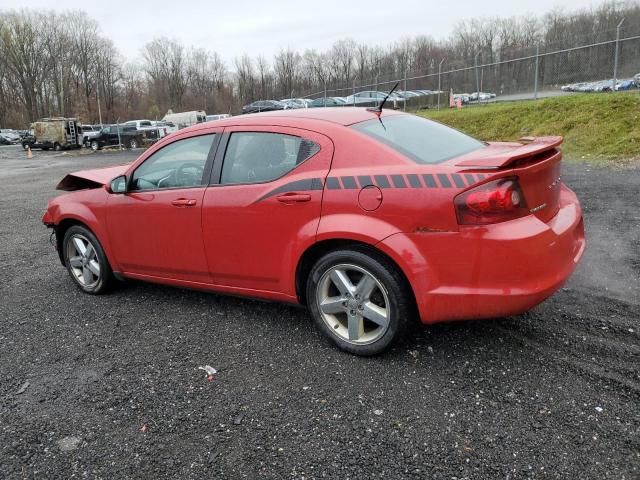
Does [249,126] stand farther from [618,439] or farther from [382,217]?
[618,439]

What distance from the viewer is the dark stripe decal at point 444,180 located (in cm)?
281

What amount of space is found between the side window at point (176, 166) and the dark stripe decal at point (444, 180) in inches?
71.8

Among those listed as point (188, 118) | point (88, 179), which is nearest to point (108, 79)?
point (188, 118)

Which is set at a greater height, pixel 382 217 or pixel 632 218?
pixel 382 217

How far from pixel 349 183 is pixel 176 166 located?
166 centimetres

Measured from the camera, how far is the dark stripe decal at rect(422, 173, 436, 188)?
2855 mm

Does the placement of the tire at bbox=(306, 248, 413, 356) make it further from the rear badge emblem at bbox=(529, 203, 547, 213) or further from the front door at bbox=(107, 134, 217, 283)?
the front door at bbox=(107, 134, 217, 283)

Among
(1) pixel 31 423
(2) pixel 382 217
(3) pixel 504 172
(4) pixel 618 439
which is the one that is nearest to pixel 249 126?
(2) pixel 382 217

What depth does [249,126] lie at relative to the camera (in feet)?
12.2

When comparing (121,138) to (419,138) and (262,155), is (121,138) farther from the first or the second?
(419,138)

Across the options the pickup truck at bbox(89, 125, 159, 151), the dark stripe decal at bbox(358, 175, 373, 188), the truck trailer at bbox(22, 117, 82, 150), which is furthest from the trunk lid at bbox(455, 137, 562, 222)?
the truck trailer at bbox(22, 117, 82, 150)

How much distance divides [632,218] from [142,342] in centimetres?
567

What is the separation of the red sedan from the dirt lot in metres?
0.36

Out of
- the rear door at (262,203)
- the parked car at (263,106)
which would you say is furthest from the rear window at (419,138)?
the parked car at (263,106)
